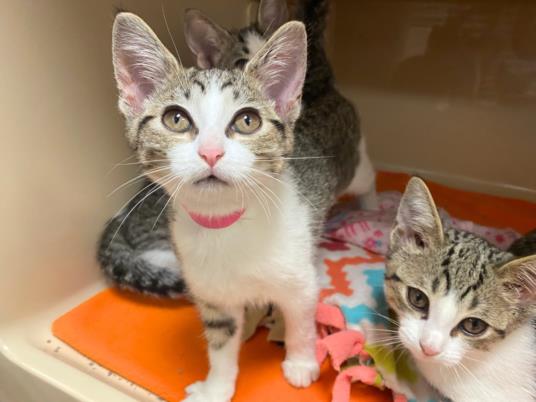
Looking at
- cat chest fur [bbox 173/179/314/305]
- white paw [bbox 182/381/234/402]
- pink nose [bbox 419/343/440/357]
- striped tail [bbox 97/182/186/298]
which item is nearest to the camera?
pink nose [bbox 419/343/440/357]

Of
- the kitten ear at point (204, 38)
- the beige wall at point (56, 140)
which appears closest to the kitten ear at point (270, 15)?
the kitten ear at point (204, 38)

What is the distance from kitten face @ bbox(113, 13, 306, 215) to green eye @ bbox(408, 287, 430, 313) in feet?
1.32

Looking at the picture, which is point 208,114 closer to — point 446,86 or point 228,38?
point 228,38

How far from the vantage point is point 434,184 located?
7.00ft

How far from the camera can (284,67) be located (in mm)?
1029

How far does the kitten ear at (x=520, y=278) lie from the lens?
0.94 metres

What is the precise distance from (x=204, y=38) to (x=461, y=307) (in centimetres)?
115

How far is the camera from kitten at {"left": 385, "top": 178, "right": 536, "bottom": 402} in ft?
3.21

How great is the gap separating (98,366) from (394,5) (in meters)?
1.82

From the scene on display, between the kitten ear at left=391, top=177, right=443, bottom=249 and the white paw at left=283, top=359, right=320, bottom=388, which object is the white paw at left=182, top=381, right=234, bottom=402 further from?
the kitten ear at left=391, top=177, right=443, bottom=249

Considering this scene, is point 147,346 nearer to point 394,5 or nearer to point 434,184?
point 434,184

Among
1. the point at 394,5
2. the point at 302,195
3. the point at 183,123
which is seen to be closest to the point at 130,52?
the point at 183,123

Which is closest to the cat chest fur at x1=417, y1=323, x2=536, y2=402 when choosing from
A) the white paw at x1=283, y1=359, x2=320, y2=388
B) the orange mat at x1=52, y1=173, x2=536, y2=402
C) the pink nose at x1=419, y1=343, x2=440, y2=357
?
the pink nose at x1=419, y1=343, x2=440, y2=357

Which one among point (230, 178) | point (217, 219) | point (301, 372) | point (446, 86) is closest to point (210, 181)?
point (230, 178)
